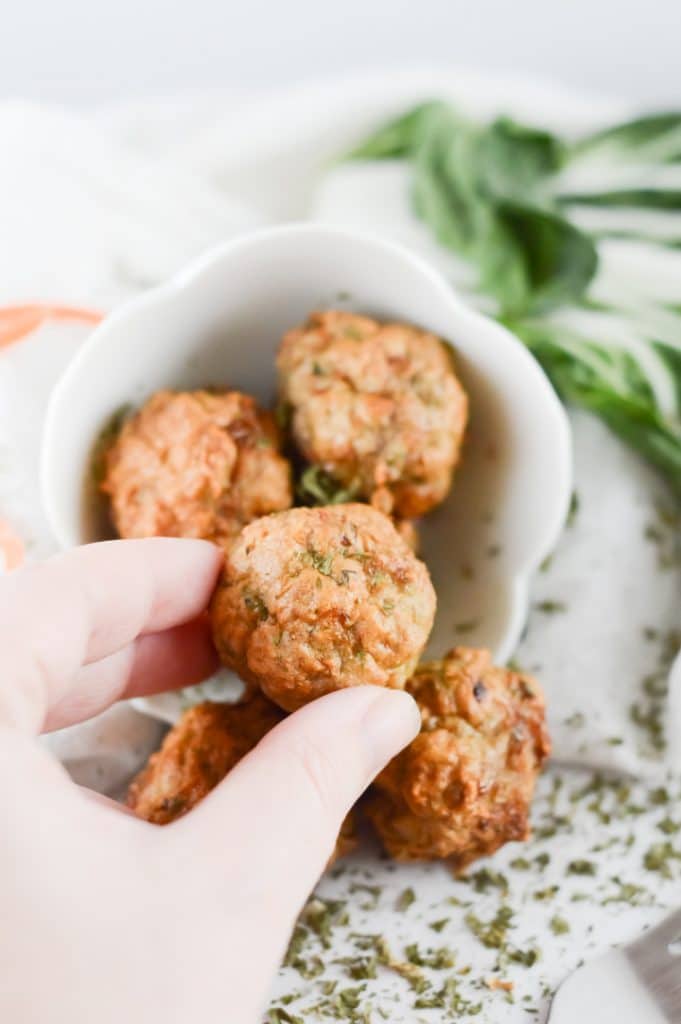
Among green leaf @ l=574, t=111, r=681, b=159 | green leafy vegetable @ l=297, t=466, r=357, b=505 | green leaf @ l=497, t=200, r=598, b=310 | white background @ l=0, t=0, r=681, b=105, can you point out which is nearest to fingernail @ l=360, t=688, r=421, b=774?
green leafy vegetable @ l=297, t=466, r=357, b=505

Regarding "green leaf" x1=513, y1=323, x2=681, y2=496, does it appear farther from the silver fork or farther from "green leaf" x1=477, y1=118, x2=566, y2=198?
the silver fork

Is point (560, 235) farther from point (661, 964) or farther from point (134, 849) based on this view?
point (134, 849)

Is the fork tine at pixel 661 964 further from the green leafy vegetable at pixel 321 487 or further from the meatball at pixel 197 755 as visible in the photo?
the green leafy vegetable at pixel 321 487

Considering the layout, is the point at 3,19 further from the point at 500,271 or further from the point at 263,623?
the point at 263,623

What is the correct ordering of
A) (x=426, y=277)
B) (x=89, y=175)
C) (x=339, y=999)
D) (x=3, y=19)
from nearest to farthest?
(x=339, y=999) → (x=426, y=277) → (x=89, y=175) → (x=3, y=19)

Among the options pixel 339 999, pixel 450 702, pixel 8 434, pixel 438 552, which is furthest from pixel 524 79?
pixel 339 999
